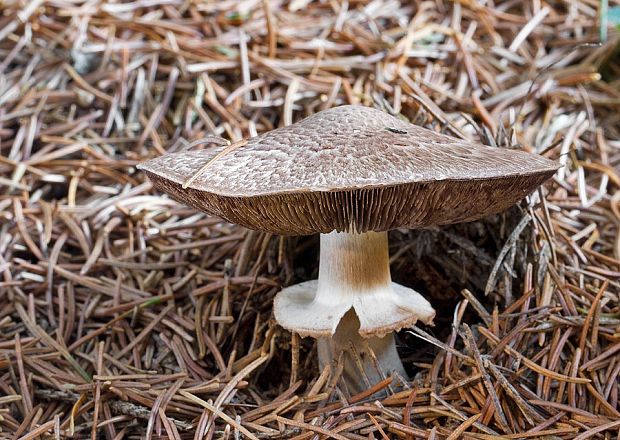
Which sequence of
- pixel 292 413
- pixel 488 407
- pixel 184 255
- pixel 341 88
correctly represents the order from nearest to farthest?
pixel 488 407
pixel 292 413
pixel 184 255
pixel 341 88

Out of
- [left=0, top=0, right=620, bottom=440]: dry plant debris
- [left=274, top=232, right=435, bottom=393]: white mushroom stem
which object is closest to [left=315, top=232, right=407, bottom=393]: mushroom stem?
[left=274, top=232, right=435, bottom=393]: white mushroom stem

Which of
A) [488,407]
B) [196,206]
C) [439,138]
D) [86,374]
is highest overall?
[439,138]

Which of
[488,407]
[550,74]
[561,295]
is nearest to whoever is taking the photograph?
[488,407]

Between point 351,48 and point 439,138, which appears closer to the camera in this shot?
point 439,138

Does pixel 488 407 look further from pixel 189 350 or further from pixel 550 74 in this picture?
pixel 550 74

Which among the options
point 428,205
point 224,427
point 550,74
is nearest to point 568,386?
point 428,205

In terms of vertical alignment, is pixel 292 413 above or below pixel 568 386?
below
